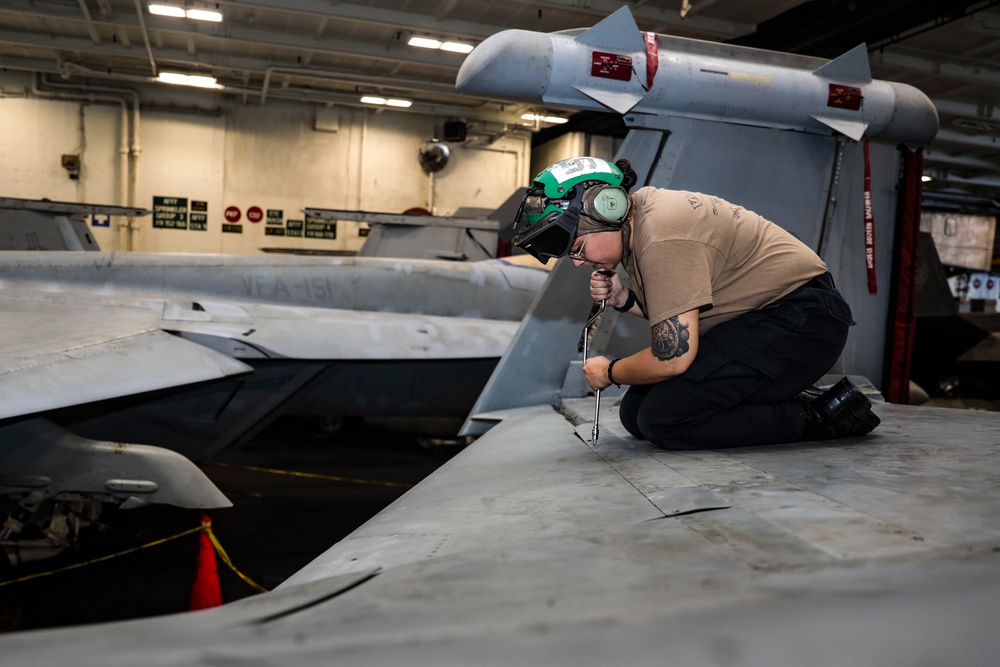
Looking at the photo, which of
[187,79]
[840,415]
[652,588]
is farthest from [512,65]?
[187,79]

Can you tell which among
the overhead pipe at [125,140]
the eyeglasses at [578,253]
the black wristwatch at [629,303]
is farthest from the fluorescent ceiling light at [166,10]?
the eyeglasses at [578,253]

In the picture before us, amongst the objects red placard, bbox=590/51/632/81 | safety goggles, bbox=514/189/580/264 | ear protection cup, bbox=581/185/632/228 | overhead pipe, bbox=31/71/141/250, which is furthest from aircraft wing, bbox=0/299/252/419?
overhead pipe, bbox=31/71/141/250

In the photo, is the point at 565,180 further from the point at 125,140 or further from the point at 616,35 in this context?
the point at 125,140

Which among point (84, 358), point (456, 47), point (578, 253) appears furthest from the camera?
point (456, 47)

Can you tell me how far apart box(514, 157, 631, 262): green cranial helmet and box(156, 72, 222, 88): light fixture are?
15788 millimetres

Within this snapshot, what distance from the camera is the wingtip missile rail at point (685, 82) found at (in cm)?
371

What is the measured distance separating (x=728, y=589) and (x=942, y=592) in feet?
0.95

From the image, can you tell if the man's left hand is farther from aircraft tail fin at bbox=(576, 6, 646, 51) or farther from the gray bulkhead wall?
the gray bulkhead wall

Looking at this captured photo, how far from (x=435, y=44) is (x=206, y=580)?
1178 cm

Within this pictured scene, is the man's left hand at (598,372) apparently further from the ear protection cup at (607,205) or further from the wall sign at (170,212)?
the wall sign at (170,212)

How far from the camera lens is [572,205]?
2598 millimetres

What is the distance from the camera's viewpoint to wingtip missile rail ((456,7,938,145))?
371 centimetres

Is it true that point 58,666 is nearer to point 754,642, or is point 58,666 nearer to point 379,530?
point 754,642

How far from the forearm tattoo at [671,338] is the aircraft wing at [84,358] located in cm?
338
